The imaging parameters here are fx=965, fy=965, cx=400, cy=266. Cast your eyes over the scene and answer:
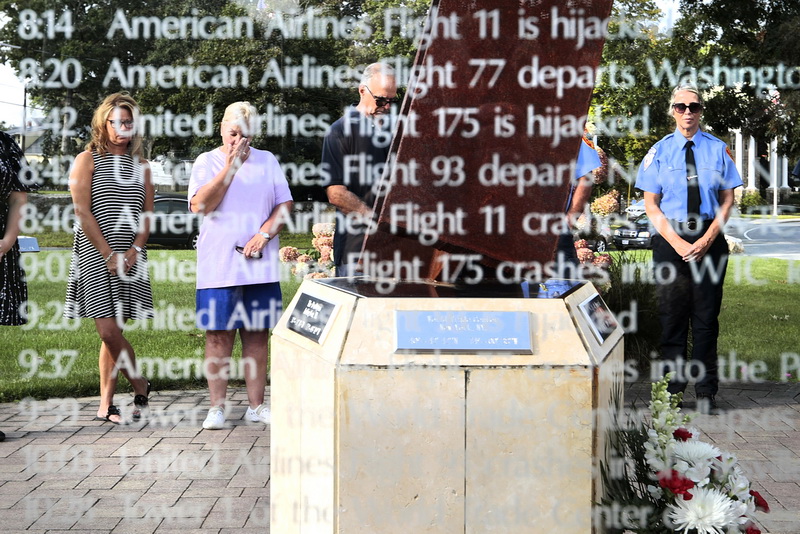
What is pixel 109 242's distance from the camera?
573 cm

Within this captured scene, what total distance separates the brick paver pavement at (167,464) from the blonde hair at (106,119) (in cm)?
169

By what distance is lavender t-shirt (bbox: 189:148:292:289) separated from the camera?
18.1ft

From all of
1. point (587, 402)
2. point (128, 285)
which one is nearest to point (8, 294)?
point (128, 285)

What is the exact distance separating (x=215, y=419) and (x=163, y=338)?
369cm

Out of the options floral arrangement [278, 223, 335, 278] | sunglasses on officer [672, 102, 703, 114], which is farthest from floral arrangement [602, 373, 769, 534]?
floral arrangement [278, 223, 335, 278]

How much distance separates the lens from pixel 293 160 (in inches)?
239

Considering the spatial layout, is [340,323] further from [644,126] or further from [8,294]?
[644,126]

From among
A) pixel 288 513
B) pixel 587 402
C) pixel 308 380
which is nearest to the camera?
pixel 587 402

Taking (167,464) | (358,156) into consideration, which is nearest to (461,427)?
(358,156)

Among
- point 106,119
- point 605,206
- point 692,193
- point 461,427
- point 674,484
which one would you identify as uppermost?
point 106,119

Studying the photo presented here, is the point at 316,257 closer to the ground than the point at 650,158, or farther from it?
closer to the ground

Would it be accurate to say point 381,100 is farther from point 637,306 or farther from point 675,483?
point 637,306

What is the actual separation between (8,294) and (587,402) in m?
4.08

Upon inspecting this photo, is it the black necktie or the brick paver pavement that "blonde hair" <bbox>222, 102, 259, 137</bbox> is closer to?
the brick paver pavement
